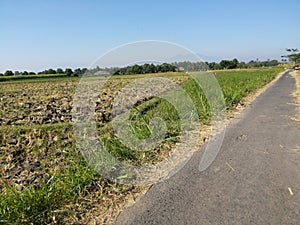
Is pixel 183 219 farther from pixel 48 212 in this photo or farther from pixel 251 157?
pixel 251 157

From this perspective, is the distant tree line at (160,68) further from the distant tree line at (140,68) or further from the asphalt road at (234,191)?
the asphalt road at (234,191)

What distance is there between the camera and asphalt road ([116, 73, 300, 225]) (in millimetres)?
2346

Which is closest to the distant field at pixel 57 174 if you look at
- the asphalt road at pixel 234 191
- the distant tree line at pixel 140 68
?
the asphalt road at pixel 234 191

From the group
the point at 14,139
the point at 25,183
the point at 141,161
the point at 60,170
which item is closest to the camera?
the point at 25,183

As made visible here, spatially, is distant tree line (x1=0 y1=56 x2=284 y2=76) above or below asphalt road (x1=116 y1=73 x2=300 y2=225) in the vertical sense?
above

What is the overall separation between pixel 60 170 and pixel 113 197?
1.01m

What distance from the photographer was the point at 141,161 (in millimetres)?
3688

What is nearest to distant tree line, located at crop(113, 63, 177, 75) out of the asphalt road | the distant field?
the distant field

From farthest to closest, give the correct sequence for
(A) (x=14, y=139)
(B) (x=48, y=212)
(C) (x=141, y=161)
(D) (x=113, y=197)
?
(A) (x=14, y=139)
(C) (x=141, y=161)
(D) (x=113, y=197)
(B) (x=48, y=212)

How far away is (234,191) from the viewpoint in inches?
109

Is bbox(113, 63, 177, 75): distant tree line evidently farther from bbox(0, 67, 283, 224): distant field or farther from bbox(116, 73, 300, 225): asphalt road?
bbox(116, 73, 300, 225): asphalt road

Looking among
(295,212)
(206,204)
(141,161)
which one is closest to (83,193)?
(141,161)

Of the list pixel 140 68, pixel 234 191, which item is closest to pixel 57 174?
pixel 140 68

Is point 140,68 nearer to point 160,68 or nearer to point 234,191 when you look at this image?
point 160,68
